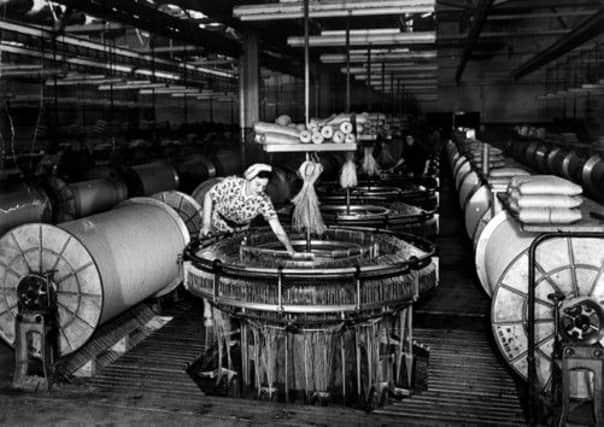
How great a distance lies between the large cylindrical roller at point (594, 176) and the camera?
1319 centimetres

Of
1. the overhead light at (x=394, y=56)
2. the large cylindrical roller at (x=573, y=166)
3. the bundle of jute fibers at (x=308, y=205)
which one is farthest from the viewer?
the large cylindrical roller at (x=573, y=166)

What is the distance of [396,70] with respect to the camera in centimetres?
1453

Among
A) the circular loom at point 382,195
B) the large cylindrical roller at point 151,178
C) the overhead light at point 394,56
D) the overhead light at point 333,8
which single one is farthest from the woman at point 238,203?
the overhead light at point 394,56

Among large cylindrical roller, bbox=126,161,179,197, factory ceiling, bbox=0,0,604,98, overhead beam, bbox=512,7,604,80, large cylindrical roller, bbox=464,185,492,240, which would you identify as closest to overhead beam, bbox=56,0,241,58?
factory ceiling, bbox=0,0,604,98

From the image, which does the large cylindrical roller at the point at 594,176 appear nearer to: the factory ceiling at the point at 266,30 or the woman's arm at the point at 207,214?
the factory ceiling at the point at 266,30

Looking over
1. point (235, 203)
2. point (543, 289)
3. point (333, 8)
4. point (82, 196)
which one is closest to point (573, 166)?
point (333, 8)

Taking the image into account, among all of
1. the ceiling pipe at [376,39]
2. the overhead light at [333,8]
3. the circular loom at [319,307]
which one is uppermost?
the overhead light at [333,8]

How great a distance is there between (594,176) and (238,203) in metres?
9.55

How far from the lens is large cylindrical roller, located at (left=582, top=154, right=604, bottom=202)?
13188 mm

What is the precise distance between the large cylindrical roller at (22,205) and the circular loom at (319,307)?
2.57m

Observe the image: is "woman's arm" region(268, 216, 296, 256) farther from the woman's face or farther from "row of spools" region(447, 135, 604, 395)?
"row of spools" region(447, 135, 604, 395)

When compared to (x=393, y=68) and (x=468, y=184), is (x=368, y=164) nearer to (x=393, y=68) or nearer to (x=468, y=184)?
(x=468, y=184)

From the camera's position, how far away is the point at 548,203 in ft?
17.7

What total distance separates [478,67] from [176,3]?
22247 mm
